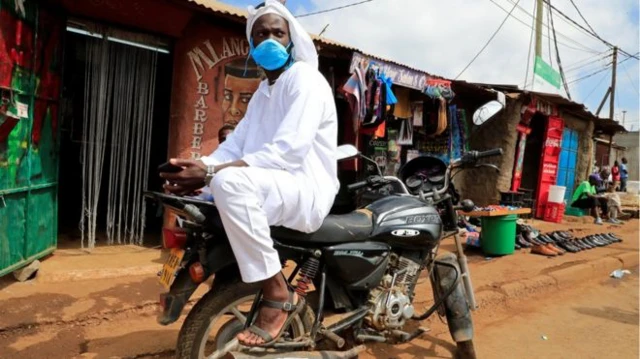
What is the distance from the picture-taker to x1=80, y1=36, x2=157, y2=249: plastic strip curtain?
5.19 meters

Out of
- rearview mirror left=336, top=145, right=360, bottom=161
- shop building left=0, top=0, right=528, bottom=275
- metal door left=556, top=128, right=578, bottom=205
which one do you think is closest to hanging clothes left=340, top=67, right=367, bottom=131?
shop building left=0, top=0, right=528, bottom=275

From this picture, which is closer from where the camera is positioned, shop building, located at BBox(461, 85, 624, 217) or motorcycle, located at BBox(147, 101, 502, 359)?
motorcycle, located at BBox(147, 101, 502, 359)

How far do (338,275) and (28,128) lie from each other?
3403 millimetres

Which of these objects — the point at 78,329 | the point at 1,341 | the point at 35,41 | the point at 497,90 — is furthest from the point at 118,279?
the point at 497,90

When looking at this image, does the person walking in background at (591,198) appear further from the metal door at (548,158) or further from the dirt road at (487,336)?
the dirt road at (487,336)

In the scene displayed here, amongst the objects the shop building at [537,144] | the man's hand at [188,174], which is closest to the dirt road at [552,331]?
the man's hand at [188,174]

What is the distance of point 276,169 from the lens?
6.81ft

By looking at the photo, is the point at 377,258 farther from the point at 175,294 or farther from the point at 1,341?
the point at 1,341

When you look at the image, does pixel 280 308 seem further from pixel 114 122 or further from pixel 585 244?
pixel 585 244

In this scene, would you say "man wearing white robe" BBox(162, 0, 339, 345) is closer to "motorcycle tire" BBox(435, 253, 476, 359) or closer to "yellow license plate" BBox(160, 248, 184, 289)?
"yellow license plate" BBox(160, 248, 184, 289)

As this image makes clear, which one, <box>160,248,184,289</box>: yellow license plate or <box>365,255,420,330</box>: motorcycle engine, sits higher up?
<box>160,248,184,289</box>: yellow license plate

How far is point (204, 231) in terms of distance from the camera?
2174 mm

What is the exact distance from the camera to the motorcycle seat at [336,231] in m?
2.25

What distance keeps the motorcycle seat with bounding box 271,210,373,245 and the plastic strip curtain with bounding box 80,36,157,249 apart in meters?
3.85
